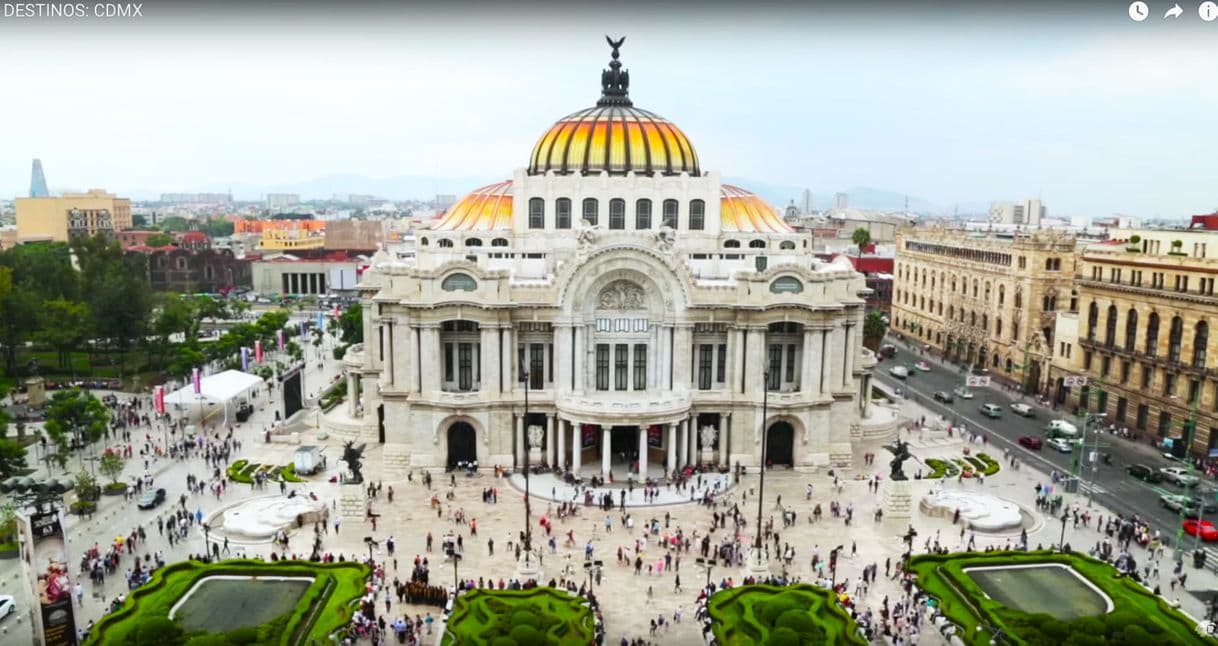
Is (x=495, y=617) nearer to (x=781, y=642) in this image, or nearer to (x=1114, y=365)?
(x=781, y=642)

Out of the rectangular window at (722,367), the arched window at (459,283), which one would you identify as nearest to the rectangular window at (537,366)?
the arched window at (459,283)

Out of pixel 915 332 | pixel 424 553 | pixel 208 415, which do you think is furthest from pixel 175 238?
pixel 424 553

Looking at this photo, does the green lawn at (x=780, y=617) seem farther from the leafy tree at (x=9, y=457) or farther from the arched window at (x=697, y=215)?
the leafy tree at (x=9, y=457)

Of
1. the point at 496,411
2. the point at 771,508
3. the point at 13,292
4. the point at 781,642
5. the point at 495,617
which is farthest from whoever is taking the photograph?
the point at 13,292

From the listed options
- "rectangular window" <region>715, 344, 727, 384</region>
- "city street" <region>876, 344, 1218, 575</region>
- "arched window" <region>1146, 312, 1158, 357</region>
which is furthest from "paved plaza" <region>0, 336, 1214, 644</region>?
"arched window" <region>1146, 312, 1158, 357</region>

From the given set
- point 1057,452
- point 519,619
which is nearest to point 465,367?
point 519,619

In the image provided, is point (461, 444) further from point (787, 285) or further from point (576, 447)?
point (787, 285)

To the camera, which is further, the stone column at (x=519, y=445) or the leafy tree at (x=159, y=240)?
the leafy tree at (x=159, y=240)
